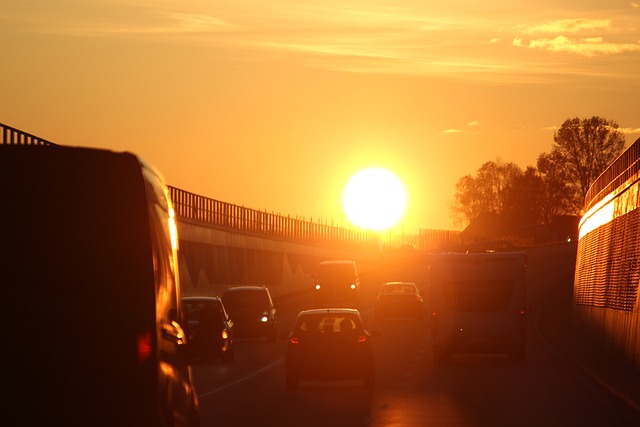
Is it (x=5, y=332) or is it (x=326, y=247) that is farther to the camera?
(x=326, y=247)

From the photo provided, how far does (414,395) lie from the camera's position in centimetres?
2548

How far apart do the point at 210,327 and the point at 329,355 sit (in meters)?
8.00

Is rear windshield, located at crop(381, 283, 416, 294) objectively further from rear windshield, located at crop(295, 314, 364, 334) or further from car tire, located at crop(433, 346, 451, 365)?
rear windshield, located at crop(295, 314, 364, 334)

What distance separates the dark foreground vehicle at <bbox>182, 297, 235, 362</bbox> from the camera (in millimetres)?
34125

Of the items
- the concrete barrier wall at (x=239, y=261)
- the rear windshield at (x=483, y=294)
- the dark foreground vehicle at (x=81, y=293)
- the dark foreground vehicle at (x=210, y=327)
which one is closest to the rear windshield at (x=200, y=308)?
the dark foreground vehicle at (x=210, y=327)

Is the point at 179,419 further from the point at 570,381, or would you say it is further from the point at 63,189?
the point at 570,381

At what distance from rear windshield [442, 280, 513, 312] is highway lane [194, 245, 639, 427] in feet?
5.09

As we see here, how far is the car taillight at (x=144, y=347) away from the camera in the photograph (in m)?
8.66

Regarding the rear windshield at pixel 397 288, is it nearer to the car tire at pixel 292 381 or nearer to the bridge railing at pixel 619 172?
the bridge railing at pixel 619 172

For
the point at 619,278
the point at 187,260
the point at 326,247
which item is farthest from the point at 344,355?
the point at 326,247

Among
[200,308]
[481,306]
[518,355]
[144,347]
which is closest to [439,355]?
[481,306]

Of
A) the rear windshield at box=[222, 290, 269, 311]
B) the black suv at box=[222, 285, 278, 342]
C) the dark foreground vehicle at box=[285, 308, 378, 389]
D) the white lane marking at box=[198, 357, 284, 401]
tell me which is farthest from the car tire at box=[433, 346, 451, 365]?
the rear windshield at box=[222, 290, 269, 311]

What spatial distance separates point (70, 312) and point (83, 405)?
59cm

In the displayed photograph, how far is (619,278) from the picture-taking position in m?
39.4
